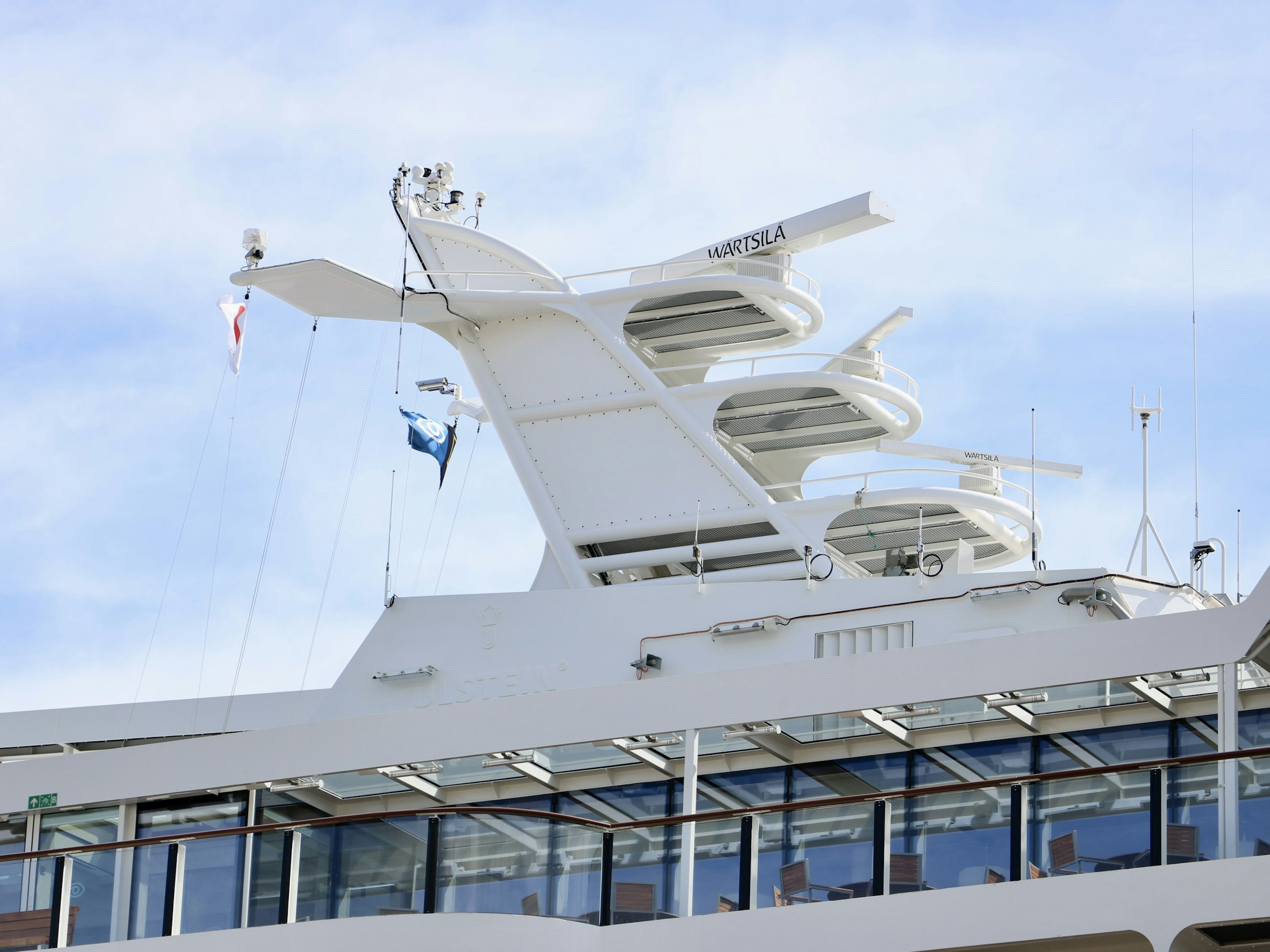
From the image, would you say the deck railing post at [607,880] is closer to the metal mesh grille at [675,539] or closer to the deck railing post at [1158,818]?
the deck railing post at [1158,818]

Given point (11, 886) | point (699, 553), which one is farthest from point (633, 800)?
point (11, 886)

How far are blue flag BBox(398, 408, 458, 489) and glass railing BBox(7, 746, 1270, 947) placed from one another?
7.55 meters

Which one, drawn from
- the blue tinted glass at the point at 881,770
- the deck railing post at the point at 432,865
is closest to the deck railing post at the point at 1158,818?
the blue tinted glass at the point at 881,770

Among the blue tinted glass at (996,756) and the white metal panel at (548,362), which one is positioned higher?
the white metal panel at (548,362)

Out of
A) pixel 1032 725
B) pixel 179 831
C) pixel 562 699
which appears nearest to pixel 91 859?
pixel 179 831

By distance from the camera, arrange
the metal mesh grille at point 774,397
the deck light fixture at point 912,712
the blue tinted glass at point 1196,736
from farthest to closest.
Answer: the metal mesh grille at point 774,397 → the deck light fixture at point 912,712 → the blue tinted glass at point 1196,736

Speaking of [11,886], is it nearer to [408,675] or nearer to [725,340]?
[408,675]

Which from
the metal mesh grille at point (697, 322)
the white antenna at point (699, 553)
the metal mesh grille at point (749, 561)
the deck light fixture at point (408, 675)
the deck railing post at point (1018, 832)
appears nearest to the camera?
the deck railing post at point (1018, 832)

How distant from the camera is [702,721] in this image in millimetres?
14281

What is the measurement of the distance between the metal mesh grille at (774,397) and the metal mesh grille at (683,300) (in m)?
1.11

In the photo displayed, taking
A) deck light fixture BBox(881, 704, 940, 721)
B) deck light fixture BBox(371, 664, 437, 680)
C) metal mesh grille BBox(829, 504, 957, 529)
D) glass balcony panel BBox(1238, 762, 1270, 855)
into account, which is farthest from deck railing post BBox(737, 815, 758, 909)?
metal mesh grille BBox(829, 504, 957, 529)

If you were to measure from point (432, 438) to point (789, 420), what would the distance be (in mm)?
3994

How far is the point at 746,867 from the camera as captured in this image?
12383 millimetres

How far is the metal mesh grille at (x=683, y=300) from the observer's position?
1947 centimetres
